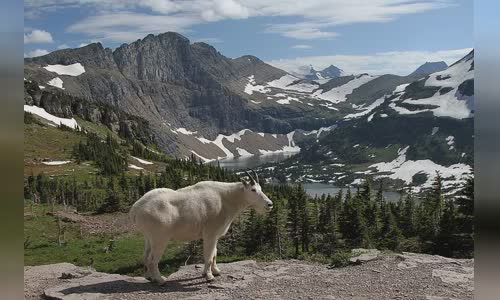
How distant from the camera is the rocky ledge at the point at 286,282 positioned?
1346 cm

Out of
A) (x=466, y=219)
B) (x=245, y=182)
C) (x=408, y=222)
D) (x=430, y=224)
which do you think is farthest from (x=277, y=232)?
(x=245, y=182)

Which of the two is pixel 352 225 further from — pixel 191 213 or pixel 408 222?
pixel 191 213

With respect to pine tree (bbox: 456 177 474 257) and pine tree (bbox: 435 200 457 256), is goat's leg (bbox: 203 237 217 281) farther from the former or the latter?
pine tree (bbox: 456 177 474 257)

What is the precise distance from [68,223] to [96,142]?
131 metres

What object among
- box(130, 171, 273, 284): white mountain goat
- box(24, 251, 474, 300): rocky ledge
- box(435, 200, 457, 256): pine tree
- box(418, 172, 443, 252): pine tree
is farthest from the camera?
box(418, 172, 443, 252): pine tree

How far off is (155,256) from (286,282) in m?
4.00

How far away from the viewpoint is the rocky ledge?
13461 mm

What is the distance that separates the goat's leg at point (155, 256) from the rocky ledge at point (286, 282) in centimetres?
29

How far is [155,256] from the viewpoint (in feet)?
47.6

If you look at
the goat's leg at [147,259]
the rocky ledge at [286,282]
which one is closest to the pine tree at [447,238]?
the rocky ledge at [286,282]

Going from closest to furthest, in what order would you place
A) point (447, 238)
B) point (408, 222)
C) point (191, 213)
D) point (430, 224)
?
point (191, 213), point (447, 238), point (430, 224), point (408, 222)

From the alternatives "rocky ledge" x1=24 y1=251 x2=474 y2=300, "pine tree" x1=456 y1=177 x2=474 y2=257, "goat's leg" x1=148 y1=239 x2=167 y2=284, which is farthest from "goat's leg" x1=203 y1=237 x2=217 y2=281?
"pine tree" x1=456 y1=177 x2=474 y2=257

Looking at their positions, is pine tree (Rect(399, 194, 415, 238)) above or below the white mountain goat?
below

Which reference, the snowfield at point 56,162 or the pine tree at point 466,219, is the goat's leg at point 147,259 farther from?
the snowfield at point 56,162
